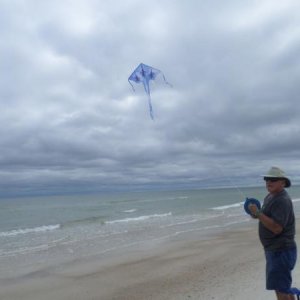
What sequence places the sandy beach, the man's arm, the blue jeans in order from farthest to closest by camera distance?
the sandy beach
the blue jeans
the man's arm

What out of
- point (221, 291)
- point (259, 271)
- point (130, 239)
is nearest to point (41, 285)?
point (221, 291)

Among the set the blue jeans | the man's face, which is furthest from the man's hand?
the blue jeans

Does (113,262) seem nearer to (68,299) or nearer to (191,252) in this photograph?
(191,252)

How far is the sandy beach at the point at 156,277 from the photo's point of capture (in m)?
7.34

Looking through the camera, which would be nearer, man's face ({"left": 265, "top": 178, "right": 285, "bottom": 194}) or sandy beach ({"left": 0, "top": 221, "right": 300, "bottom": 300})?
man's face ({"left": 265, "top": 178, "right": 285, "bottom": 194})

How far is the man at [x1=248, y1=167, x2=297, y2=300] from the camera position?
156 inches

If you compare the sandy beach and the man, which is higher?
the man

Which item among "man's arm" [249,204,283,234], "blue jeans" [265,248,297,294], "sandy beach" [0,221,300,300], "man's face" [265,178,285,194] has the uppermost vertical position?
"man's face" [265,178,285,194]

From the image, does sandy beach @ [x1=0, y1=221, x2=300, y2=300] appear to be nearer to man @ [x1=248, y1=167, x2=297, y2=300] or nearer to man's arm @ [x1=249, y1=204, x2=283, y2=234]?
man @ [x1=248, y1=167, x2=297, y2=300]

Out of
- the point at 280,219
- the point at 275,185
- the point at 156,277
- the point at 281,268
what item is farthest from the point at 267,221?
the point at 156,277

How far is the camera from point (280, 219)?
3953mm

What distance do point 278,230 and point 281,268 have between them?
43cm

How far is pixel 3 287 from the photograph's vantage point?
9.20m

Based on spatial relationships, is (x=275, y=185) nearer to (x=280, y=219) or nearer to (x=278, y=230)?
(x=280, y=219)
